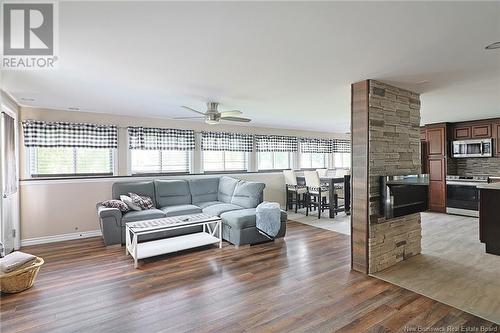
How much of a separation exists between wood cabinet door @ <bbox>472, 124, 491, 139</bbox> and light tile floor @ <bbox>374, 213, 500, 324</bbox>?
2737 millimetres

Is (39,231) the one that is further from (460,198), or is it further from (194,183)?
(460,198)

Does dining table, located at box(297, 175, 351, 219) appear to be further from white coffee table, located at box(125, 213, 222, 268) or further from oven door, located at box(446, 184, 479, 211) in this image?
white coffee table, located at box(125, 213, 222, 268)

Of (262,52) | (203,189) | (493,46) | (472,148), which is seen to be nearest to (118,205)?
(203,189)

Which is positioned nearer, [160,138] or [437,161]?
[160,138]

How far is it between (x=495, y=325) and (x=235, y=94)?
363 cm

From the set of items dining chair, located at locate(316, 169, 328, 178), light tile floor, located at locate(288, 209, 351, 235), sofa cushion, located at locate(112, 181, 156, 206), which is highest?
dining chair, located at locate(316, 169, 328, 178)

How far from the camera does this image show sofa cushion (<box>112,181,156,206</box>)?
5.08 meters

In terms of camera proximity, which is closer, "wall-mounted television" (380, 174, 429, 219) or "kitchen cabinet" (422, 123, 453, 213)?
"wall-mounted television" (380, 174, 429, 219)

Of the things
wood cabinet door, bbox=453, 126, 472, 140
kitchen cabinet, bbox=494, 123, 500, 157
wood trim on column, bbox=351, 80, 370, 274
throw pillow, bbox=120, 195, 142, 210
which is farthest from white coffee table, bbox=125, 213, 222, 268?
kitchen cabinet, bbox=494, 123, 500, 157

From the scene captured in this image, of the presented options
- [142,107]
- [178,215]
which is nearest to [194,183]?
[178,215]

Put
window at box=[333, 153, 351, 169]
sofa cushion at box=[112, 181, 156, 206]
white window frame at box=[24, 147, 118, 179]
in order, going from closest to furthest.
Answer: white window frame at box=[24, 147, 118, 179]
sofa cushion at box=[112, 181, 156, 206]
window at box=[333, 153, 351, 169]

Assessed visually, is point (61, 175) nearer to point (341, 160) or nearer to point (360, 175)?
point (360, 175)

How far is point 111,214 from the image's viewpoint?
4336mm
